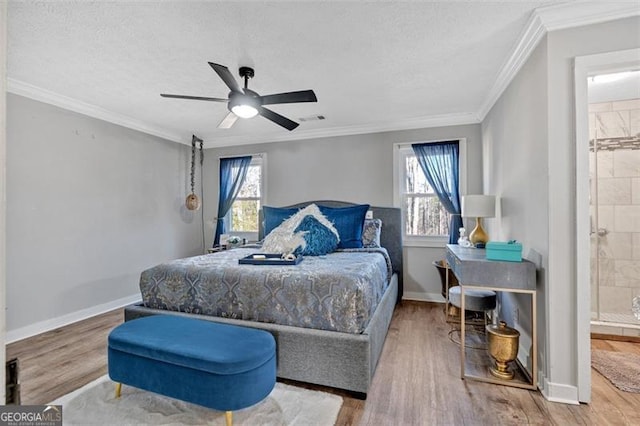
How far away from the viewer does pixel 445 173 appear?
3953 millimetres

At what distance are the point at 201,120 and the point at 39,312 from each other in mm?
2884

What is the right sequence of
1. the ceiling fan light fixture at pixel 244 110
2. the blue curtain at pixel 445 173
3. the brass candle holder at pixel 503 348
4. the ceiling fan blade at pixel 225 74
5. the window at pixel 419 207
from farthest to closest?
the window at pixel 419 207 → the blue curtain at pixel 445 173 → the ceiling fan light fixture at pixel 244 110 → the brass candle holder at pixel 503 348 → the ceiling fan blade at pixel 225 74

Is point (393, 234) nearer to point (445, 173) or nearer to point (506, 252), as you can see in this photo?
point (445, 173)

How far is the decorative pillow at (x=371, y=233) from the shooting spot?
12.0 ft

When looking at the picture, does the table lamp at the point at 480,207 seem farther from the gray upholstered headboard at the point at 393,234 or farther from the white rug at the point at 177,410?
the white rug at the point at 177,410

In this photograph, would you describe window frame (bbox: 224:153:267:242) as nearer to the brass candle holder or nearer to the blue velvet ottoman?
the blue velvet ottoman

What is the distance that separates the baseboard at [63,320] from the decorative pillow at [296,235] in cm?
229

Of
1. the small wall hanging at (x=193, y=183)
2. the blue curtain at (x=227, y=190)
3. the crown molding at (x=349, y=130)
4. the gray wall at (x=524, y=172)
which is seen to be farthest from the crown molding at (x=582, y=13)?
the small wall hanging at (x=193, y=183)

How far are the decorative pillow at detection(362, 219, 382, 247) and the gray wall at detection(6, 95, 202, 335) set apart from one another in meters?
3.14

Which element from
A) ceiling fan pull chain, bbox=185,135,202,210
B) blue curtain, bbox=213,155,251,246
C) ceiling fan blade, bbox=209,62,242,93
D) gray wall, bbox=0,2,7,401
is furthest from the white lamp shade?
ceiling fan pull chain, bbox=185,135,202,210

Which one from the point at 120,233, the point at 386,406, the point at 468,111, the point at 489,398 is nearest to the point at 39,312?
the point at 120,233

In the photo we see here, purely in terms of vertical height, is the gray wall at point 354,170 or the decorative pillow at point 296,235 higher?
the gray wall at point 354,170

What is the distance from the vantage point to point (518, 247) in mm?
2082

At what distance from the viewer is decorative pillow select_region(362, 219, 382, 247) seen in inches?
144
